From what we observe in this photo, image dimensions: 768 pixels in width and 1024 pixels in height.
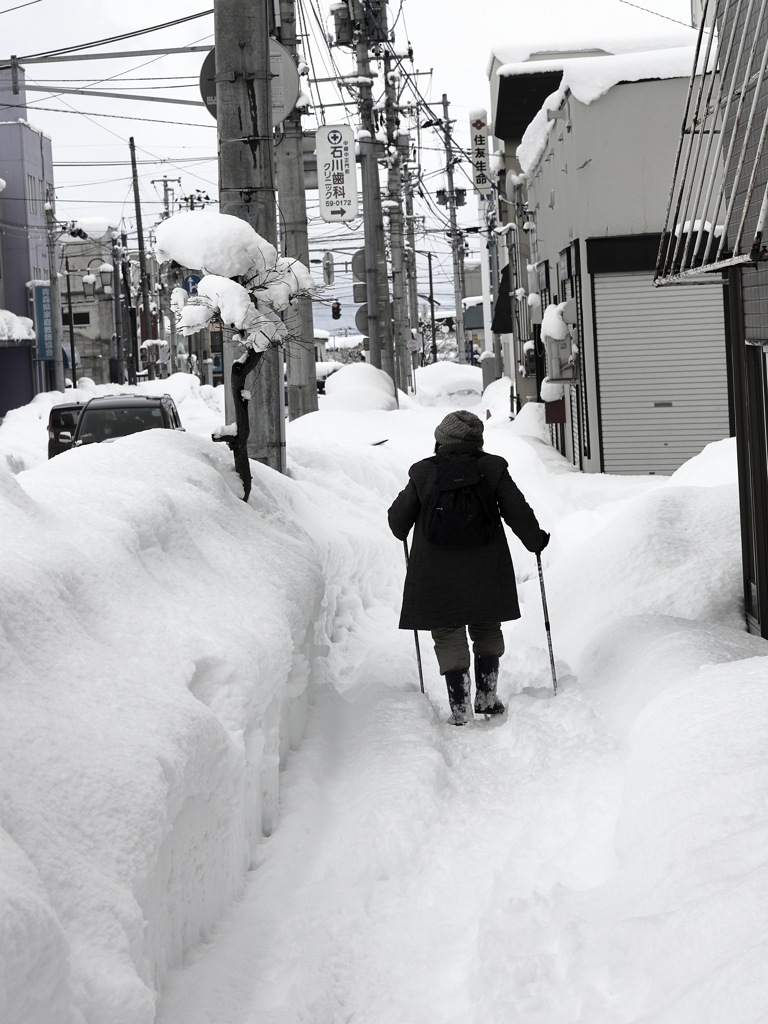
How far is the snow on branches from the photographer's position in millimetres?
7668

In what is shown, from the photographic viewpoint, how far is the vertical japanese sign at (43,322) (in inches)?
1821

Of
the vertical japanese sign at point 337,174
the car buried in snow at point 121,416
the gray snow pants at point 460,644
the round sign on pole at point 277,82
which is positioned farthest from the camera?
the vertical japanese sign at point 337,174

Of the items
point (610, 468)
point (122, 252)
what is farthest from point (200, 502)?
point (122, 252)

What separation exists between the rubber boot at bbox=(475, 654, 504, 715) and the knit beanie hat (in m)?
1.29

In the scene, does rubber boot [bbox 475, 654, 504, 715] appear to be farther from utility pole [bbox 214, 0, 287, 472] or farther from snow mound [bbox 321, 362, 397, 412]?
snow mound [bbox 321, 362, 397, 412]

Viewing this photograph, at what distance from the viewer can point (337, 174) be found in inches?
918

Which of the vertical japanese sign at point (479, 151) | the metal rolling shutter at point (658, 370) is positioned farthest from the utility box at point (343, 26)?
the vertical japanese sign at point (479, 151)

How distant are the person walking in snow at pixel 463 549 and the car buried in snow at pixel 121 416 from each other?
11.0m

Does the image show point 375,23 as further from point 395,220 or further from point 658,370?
point 658,370

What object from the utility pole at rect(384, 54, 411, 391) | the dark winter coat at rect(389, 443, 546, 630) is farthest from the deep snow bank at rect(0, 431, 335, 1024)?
the utility pole at rect(384, 54, 411, 391)

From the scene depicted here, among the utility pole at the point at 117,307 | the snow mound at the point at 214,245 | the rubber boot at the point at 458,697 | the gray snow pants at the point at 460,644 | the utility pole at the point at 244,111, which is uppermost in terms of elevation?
the utility pole at the point at 117,307

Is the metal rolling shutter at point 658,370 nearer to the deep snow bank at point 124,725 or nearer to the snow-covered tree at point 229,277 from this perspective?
the snow-covered tree at point 229,277

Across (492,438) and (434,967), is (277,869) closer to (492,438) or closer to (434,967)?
(434,967)

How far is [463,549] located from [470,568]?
0.39ft
